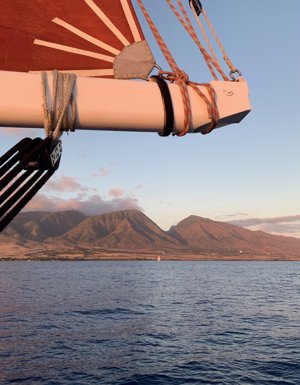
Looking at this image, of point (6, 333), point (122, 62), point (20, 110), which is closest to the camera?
point (20, 110)

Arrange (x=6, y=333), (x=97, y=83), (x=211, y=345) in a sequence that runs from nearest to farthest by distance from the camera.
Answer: (x=97, y=83) < (x=211, y=345) < (x=6, y=333)

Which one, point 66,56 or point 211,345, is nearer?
point 66,56

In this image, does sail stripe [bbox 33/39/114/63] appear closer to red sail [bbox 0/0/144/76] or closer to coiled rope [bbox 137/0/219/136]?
red sail [bbox 0/0/144/76]

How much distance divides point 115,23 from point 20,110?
1466 millimetres

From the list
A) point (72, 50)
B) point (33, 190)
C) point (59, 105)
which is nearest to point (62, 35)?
point (72, 50)

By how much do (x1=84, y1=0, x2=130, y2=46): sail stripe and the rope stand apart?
85 cm

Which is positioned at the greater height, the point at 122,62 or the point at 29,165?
the point at 122,62

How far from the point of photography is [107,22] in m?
3.73

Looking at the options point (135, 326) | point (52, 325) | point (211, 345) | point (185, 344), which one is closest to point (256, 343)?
point (211, 345)

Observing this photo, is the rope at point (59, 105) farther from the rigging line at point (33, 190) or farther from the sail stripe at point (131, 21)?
the sail stripe at point (131, 21)

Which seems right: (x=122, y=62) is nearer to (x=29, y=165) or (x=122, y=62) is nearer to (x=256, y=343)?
(x=29, y=165)

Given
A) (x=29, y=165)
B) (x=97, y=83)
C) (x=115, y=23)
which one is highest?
(x=115, y=23)

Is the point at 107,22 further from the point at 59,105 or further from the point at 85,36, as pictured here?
the point at 59,105

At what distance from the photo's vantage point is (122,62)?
3588mm
